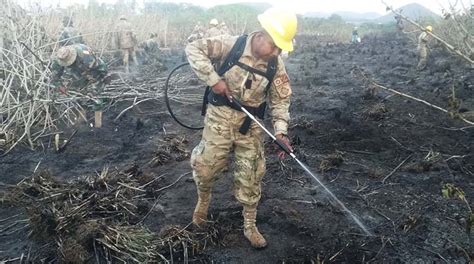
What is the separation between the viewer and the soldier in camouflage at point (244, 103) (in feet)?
10.0

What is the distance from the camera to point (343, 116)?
712 centimetres

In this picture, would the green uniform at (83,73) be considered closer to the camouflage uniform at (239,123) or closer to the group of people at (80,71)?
the group of people at (80,71)

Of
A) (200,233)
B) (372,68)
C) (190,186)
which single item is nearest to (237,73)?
(200,233)

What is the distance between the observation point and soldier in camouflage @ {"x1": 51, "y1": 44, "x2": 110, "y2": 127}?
578 centimetres

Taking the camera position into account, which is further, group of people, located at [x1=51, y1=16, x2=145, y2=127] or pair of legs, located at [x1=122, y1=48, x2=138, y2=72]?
pair of legs, located at [x1=122, y1=48, x2=138, y2=72]

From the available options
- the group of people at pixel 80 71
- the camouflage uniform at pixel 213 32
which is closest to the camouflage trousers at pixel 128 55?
the camouflage uniform at pixel 213 32

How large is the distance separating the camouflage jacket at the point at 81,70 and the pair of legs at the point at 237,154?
3.48 meters

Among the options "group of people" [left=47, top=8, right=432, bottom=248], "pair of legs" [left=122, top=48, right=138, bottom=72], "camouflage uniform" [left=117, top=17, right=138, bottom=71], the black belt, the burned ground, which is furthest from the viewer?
"pair of legs" [left=122, top=48, right=138, bottom=72]

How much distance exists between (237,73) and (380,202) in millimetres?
2107

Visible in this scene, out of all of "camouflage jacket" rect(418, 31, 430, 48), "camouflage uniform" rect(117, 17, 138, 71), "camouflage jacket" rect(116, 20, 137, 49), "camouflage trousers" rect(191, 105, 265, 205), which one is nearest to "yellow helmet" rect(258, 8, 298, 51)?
"camouflage trousers" rect(191, 105, 265, 205)

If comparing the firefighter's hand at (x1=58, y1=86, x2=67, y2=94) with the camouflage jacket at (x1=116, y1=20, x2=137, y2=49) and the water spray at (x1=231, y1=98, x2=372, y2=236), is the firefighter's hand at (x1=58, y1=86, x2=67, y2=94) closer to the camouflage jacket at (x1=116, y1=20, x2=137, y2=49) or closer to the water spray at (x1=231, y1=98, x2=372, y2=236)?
the water spray at (x1=231, y1=98, x2=372, y2=236)

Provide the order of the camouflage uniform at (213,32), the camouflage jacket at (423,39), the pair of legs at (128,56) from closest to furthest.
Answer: the camouflage uniform at (213,32)
the camouflage jacket at (423,39)
the pair of legs at (128,56)

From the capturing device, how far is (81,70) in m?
6.24

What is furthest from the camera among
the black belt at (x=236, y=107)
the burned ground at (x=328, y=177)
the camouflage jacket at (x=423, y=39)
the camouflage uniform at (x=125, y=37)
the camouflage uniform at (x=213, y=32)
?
the camouflage uniform at (x=125, y=37)
